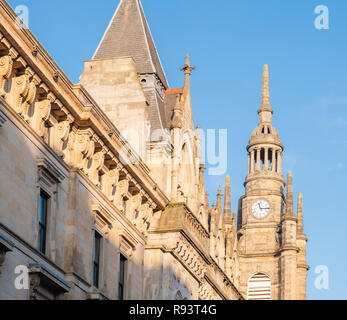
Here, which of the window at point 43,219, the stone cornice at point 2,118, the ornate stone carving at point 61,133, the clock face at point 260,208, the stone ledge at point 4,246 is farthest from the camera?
the clock face at point 260,208

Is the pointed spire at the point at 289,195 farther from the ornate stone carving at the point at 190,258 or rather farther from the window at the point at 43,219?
the window at the point at 43,219

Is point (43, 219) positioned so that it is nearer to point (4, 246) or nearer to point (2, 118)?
point (2, 118)

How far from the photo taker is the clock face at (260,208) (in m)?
118

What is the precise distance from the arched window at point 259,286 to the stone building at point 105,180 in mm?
41689

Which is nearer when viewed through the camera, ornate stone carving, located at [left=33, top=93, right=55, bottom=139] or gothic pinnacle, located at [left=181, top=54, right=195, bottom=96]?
ornate stone carving, located at [left=33, top=93, right=55, bottom=139]

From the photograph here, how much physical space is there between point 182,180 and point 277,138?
68752 mm

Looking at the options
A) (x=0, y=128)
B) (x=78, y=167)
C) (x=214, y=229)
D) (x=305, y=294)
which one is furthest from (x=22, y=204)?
(x=305, y=294)


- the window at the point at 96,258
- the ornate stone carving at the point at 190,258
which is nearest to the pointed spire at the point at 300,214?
the ornate stone carving at the point at 190,258

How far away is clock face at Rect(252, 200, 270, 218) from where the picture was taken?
11819 cm

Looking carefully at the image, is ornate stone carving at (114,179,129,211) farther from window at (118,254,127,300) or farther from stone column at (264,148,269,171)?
stone column at (264,148,269,171)

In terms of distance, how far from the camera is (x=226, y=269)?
222ft

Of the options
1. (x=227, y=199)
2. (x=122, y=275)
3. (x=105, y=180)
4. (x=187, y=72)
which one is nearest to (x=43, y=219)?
(x=105, y=180)

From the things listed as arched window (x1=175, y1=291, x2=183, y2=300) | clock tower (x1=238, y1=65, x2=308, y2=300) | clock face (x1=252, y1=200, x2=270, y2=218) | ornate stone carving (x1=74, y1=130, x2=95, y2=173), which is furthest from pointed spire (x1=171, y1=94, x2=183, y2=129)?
clock face (x1=252, y1=200, x2=270, y2=218)

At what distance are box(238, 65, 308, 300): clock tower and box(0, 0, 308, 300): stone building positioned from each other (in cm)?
3954
